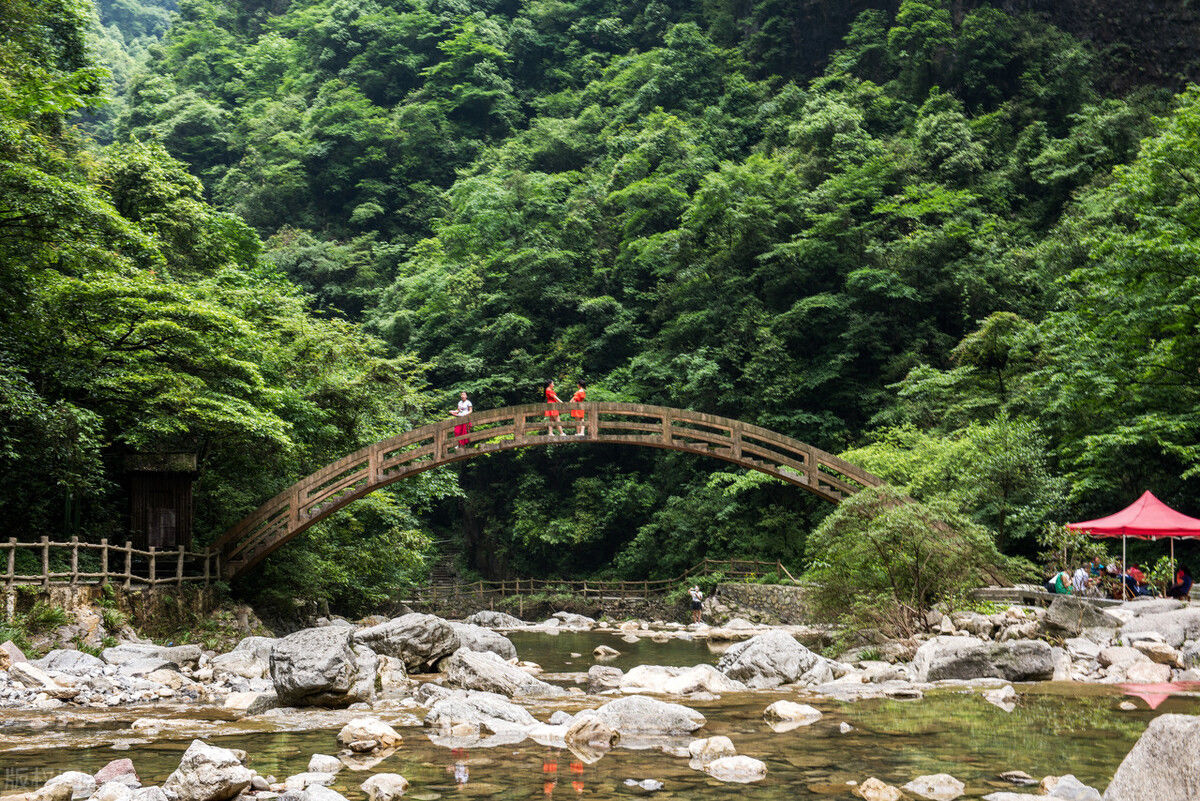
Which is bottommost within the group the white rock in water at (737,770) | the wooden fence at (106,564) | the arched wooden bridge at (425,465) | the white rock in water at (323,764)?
the white rock in water at (737,770)

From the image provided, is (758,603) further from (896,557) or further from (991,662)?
(991,662)

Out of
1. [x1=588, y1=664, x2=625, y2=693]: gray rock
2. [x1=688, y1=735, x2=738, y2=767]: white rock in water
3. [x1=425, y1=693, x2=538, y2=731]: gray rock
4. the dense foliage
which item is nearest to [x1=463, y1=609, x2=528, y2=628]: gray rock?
the dense foliage

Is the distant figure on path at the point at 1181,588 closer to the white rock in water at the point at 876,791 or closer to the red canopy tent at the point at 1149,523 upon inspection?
the red canopy tent at the point at 1149,523

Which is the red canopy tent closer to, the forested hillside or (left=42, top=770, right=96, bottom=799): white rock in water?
the forested hillside

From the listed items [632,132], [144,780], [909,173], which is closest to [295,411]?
[144,780]

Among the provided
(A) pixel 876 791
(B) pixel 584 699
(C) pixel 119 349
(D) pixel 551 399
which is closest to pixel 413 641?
(B) pixel 584 699

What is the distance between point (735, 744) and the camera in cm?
838

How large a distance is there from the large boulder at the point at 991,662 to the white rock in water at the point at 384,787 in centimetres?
739

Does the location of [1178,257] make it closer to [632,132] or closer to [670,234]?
[670,234]

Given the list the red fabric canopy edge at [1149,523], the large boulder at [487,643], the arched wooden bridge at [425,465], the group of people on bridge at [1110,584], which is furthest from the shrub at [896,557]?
the large boulder at [487,643]

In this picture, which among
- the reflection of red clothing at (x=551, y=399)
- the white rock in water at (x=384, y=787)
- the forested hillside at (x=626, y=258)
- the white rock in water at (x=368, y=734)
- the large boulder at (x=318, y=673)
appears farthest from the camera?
the reflection of red clothing at (x=551, y=399)

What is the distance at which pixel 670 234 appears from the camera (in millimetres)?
32500

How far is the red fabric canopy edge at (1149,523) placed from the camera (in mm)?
14148

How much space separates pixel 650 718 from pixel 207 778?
432cm
